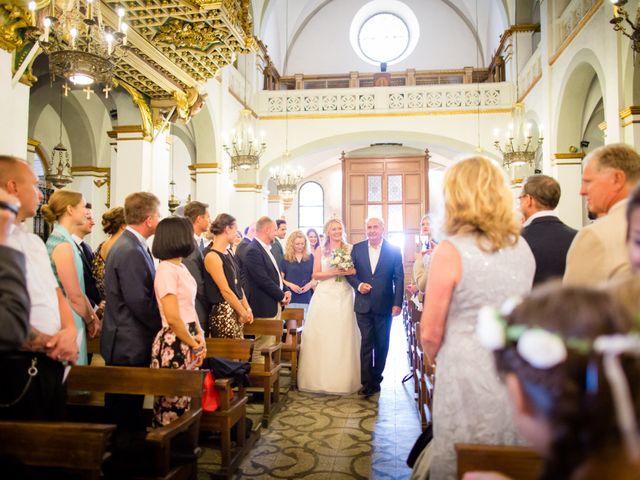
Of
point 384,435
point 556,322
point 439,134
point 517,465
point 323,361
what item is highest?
point 439,134

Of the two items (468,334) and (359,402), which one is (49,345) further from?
(359,402)

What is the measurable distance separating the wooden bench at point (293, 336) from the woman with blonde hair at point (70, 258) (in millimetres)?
2390

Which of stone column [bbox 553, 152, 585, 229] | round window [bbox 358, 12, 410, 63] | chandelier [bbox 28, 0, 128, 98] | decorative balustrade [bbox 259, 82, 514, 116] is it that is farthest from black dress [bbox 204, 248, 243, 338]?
round window [bbox 358, 12, 410, 63]

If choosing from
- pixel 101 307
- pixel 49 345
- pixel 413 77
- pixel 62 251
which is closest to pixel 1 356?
pixel 49 345

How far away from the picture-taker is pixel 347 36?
16469 millimetres

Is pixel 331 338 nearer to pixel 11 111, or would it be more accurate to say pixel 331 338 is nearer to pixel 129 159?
pixel 11 111

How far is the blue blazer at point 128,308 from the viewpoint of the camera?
2938 millimetres

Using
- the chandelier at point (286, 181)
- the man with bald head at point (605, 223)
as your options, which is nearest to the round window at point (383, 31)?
the chandelier at point (286, 181)

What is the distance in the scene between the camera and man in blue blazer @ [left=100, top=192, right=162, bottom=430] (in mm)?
2930

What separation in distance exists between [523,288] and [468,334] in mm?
278

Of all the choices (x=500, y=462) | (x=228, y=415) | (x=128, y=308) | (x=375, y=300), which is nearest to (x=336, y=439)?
(x=228, y=415)

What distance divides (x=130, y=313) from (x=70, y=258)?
21.7 inches

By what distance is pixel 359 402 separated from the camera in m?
4.99

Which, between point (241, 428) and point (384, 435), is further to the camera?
point (384, 435)
